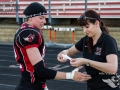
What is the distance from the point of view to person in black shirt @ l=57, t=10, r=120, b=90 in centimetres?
306

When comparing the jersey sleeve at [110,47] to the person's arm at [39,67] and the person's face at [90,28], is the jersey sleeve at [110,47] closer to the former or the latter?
the person's face at [90,28]

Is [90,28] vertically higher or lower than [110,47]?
higher

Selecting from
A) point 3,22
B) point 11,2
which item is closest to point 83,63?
point 11,2

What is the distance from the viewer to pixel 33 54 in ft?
10.2

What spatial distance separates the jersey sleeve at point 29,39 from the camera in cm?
310

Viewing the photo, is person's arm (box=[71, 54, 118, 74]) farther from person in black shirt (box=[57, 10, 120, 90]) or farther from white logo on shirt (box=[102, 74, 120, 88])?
white logo on shirt (box=[102, 74, 120, 88])

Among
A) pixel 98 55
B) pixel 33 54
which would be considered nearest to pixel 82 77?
pixel 98 55

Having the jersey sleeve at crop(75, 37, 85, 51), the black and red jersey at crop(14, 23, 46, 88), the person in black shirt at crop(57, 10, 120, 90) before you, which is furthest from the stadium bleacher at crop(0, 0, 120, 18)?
the black and red jersey at crop(14, 23, 46, 88)

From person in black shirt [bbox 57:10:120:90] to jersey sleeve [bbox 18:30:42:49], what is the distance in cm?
36

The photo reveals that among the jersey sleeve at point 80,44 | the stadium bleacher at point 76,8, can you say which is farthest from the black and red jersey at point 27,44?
the stadium bleacher at point 76,8

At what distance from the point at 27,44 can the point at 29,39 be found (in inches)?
2.2

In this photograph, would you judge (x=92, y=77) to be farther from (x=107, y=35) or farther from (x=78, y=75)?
(x=107, y=35)

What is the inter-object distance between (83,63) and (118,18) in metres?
16.1

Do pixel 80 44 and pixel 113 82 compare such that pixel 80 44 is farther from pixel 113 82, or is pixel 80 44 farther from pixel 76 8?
pixel 76 8
